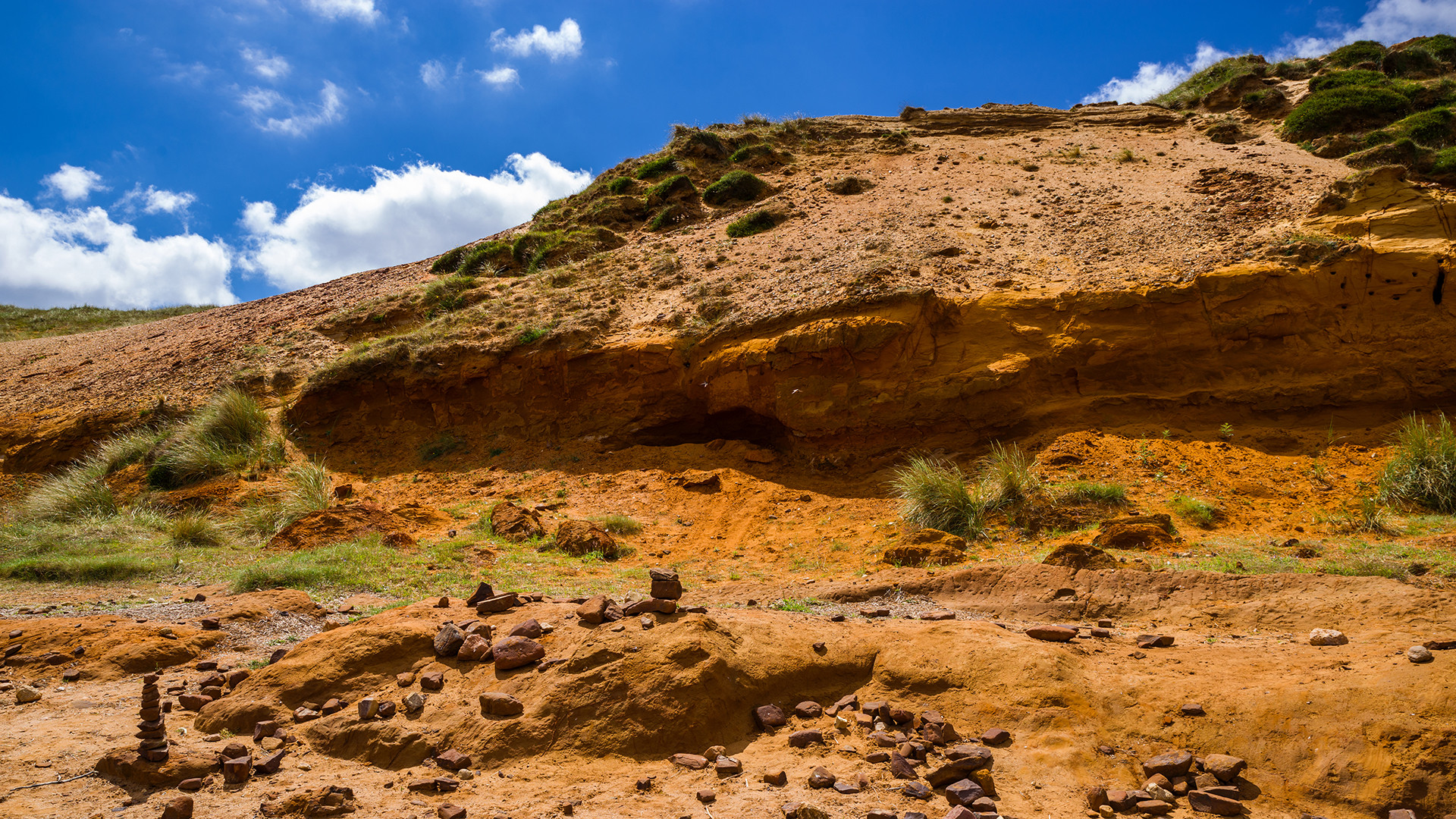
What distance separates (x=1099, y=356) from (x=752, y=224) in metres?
9.16

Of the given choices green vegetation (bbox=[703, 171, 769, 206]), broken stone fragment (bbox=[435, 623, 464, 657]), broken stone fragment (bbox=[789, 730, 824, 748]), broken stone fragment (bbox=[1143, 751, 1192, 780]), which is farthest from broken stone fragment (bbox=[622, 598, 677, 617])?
green vegetation (bbox=[703, 171, 769, 206])

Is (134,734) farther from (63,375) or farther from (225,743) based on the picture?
(63,375)

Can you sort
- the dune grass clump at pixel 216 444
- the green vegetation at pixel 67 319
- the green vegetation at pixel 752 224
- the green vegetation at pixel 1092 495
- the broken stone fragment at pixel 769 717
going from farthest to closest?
the green vegetation at pixel 67 319 < the green vegetation at pixel 752 224 < the dune grass clump at pixel 216 444 < the green vegetation at pixel 1092 495 < the broken stone fragment at pixel 769 717

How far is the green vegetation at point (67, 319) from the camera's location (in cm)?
3141

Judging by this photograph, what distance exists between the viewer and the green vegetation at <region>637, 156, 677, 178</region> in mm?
23344

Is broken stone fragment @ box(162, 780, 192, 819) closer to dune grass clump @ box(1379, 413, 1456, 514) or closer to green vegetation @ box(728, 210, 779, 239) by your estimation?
dune grass clump @ box(1379, 413, 1456, 514)

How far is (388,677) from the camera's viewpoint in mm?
4484

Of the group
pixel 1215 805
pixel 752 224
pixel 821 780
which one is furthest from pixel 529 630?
pixel 752 224

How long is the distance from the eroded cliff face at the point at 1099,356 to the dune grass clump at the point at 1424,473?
1.67 metres

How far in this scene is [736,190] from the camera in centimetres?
2066

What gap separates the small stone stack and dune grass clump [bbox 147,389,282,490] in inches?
444

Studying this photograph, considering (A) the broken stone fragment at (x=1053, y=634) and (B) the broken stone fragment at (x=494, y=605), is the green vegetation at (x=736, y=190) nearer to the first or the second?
(B) the broken stone fragment at (x=494, y=605)

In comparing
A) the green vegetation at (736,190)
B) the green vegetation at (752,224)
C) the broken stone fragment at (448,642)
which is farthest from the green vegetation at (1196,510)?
the green vegetation at (736,190)

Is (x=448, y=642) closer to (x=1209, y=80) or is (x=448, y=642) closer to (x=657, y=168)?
(x=657, y=168)
